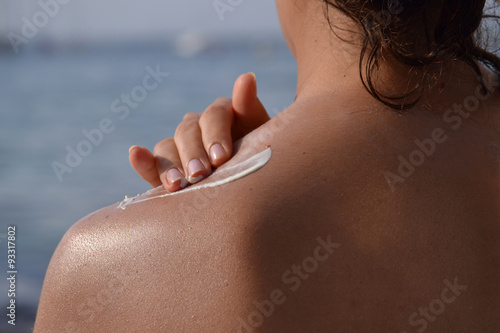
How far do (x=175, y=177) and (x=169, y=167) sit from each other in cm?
8

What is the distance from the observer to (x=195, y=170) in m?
1.41

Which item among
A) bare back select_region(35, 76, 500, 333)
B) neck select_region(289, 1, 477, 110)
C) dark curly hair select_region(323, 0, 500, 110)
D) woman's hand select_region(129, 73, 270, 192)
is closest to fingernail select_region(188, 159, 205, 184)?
woman's hand select_region(129, 73, 270, 192)

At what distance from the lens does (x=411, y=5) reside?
4.13 ft

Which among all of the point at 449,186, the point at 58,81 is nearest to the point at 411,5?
the point at 449,186

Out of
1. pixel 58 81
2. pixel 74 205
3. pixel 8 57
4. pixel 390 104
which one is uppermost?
pixel 8 57

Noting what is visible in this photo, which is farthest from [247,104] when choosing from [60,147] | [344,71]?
[60,147]

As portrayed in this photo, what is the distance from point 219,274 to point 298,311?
0.17 m

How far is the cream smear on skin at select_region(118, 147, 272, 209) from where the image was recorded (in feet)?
4.14

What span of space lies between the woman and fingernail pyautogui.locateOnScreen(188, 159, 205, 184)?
71 millimetres

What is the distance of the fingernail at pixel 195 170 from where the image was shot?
138cm

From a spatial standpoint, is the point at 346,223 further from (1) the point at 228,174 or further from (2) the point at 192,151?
(2) the point at 192,151

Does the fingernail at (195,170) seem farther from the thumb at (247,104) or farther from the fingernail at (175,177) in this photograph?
the thumb at (247,104)

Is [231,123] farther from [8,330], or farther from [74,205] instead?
[74,205]

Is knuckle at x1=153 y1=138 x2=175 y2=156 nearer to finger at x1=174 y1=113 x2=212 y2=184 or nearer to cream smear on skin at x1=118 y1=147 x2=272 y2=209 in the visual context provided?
finger at x1=174 y1=113 x2=212 y2=184
